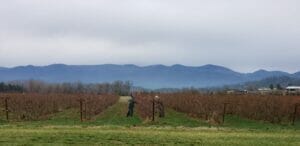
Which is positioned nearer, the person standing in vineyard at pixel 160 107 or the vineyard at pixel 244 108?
the vineyard at pixel 244 108

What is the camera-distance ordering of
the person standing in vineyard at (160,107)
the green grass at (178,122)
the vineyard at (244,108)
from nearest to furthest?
1. the green grass at (178,122)
2. the vineyard at (244,108)
3. the person standing in vineyard at (160,107)

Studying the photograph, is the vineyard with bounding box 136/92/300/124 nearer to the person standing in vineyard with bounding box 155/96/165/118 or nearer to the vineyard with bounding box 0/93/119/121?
the person standing in vineyard with bounding box 155/96/165/118

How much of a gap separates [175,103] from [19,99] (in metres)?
17.6

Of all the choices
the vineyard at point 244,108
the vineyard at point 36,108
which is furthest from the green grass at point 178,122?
the vineyard at point 36,108

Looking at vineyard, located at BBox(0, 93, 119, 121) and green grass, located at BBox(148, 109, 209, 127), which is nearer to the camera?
green grass, located at BBox(148, 109, 209, 127)

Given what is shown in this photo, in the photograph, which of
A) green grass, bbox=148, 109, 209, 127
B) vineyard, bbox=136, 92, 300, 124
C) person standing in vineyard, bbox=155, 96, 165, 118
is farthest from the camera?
person standing in vineyard, bbox=155, 96, 165, 118

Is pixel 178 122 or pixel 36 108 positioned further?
pixel 36 108

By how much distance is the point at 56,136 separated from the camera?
20625mm

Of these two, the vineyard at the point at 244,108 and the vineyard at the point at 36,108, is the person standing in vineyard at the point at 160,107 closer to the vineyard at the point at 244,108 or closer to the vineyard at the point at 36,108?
the vineyard at the point at 244,108

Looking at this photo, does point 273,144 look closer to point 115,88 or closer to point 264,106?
point 264,106

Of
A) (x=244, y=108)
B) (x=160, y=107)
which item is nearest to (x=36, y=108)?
(x=160, y=107)

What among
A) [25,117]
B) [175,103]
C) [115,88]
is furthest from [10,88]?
[25,117]

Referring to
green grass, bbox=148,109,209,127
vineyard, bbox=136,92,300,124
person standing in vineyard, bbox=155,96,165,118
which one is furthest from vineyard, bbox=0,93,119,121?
green grass, bbox=148,109,209,127

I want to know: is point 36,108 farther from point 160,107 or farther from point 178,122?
point 178,122
